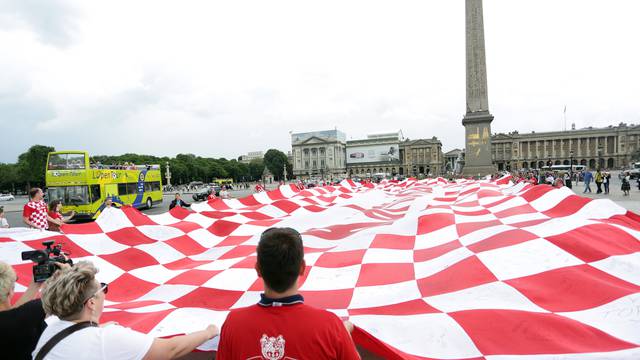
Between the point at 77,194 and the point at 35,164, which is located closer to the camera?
the point at 77,194

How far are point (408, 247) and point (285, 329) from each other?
2.54 metres

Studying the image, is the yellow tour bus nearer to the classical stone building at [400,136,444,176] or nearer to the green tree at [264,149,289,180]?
the green tree at [264,149,289,180]

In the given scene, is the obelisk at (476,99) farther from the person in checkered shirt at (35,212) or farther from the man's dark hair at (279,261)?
the man's dark hair at (279,261)

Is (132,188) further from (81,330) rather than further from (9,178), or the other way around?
(9,178)

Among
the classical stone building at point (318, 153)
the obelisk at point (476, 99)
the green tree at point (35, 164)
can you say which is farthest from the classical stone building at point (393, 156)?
the obelisk at point (476, 99)

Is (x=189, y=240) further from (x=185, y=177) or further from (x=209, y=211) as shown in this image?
(x=185, y=177)

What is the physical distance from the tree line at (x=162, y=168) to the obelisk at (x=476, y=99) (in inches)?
1894

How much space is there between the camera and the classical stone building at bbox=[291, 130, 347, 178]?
102m

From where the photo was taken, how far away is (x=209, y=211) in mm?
6727

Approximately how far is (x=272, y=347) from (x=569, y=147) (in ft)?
342

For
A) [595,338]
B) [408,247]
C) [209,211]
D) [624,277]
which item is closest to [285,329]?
[595,338]

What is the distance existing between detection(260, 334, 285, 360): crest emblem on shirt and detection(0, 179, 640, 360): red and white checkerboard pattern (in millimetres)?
748

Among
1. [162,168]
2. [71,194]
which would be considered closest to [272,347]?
[71,194]

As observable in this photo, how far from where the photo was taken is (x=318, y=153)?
10388 cm
